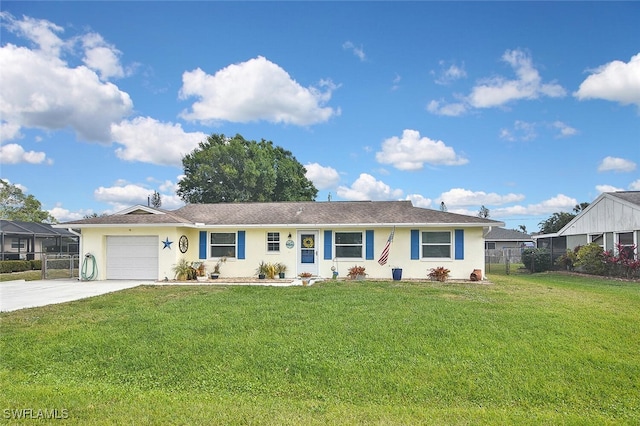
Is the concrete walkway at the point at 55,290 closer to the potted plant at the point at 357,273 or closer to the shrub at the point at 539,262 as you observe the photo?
the potted plant at the point at 357,273

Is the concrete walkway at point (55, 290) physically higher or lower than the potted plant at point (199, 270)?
lower

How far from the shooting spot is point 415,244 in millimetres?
16609

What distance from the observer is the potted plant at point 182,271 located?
16344 millimetres

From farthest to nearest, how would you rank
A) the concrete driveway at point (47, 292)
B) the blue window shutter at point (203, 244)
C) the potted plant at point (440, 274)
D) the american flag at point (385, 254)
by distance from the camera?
the blue window shutter at point (203, 244)
the american flag at point (385, 254)
the potted plant at point (440, 274)
the concrete driveway at point (47, 292)

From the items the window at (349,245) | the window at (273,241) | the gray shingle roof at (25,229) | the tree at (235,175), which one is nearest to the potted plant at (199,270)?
the window at (273,241)

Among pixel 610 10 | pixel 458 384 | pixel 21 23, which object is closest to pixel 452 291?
pixel 458 384

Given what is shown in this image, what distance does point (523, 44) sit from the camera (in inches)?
592

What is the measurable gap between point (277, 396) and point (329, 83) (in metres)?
15.6

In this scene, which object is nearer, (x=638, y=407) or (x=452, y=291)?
(x=638, y=407)

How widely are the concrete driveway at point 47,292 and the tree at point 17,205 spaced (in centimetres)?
3227

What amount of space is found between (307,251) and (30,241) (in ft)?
82.2

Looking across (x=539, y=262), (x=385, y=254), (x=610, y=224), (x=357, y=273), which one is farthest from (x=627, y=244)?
(x=357, y=273)

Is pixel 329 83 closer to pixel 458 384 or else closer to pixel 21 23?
pixel 21 23

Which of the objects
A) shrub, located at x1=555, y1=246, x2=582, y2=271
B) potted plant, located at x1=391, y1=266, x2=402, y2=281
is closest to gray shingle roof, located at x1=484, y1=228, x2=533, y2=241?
shrub, located at x1=555, y1=246, x2=582, y2=271
